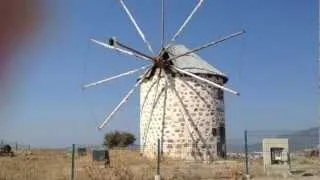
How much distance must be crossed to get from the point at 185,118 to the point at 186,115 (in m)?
0.24

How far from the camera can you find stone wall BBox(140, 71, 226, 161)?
1556 inches

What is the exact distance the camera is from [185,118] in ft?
129

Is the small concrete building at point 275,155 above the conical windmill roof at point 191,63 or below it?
below

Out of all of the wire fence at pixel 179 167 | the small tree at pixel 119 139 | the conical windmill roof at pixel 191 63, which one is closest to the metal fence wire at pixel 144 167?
the wire fence at pixel 179 167

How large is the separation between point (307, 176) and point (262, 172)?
2.72m

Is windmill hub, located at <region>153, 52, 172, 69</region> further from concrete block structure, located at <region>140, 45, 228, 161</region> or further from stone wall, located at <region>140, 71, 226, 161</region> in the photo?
stone wall, located at <region>140, 71, 226, 161</region>

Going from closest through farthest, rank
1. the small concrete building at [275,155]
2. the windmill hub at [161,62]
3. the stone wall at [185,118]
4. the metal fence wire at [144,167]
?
the metal fence wire at [144,167]
the small concrete building at [275,155]
the stone wall at [185,118]
the windmill hub at [161,62]

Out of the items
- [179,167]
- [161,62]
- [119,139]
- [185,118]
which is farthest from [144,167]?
[119,139]

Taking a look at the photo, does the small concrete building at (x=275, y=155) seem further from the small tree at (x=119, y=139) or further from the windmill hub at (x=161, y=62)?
the small tree at (x=119, y=139)

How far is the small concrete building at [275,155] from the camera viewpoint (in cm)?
2764

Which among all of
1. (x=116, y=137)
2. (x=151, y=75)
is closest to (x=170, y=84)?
(x=151, y=75)

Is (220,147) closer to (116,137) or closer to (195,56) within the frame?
(195,56)

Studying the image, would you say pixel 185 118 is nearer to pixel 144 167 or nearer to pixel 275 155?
pixel 144 167

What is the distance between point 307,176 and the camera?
26.1 meters
